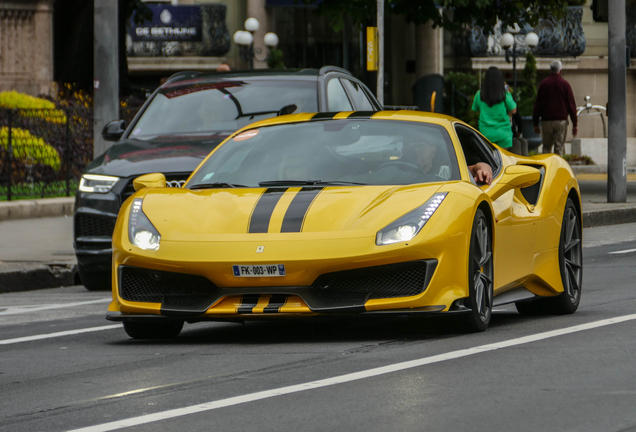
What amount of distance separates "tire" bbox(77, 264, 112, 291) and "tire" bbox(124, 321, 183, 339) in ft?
11.1

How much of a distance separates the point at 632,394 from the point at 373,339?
1.95 m

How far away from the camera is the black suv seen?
34.0ft

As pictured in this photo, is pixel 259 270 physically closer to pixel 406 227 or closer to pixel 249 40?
pixel 406 227

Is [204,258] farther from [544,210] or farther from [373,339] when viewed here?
[544,210]

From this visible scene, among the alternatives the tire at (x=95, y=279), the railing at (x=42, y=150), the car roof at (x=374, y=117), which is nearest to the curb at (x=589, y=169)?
the railing at (x=42, y=150)

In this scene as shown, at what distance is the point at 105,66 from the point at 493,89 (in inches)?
193

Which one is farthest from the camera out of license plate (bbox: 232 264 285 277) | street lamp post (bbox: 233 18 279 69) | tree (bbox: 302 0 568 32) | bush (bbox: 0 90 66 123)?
street lamp post (bbox: 233 18 279 69)

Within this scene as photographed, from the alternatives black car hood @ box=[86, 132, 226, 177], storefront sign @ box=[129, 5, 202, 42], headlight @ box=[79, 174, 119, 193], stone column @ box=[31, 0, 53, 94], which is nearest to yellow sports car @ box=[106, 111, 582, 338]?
black car hood @ box=[86, 132, 226, 177]

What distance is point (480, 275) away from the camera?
23.1ft

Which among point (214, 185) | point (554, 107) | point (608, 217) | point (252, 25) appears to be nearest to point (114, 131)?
point (214, 185)

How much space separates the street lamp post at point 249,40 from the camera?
3397cm

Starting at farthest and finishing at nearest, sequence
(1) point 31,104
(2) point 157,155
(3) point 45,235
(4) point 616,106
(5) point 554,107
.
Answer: (5) point 554,107 → (1) point 31,104 → (4) point 616,106 → (3) point 45,235 → (2) point 157,155

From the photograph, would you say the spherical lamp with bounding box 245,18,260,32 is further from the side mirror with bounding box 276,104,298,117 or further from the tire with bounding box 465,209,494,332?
the tire with bounding box 465,209,494,332

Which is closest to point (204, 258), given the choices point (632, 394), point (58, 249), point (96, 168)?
point (632, 394)
